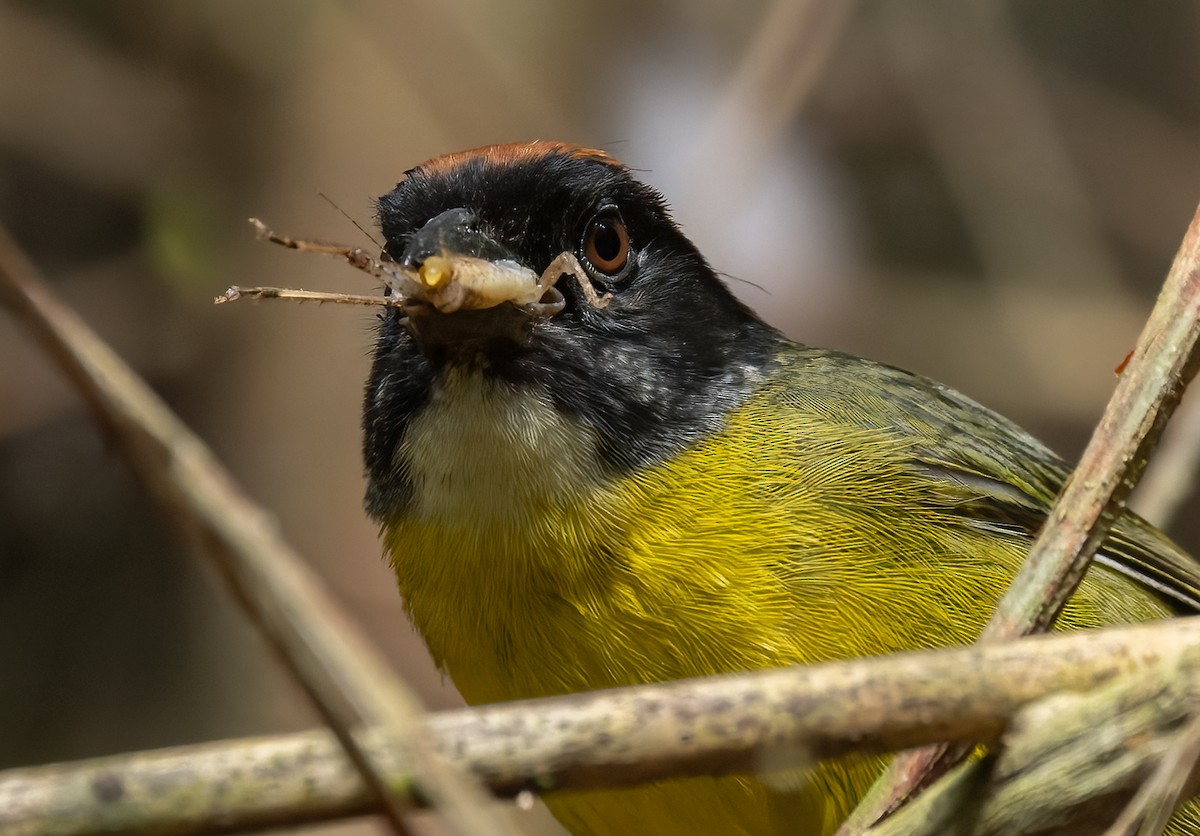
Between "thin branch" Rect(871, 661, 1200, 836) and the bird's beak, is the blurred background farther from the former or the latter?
"thin branch" Rect(871, 661, 1200, 836)

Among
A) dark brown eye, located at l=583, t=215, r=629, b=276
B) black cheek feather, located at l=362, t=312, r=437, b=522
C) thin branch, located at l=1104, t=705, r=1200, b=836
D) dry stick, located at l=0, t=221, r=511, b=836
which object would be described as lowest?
black cheek feather, located at l=362, t=312, r=437, b=522

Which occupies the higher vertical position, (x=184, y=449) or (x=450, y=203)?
(x=450, y=203)

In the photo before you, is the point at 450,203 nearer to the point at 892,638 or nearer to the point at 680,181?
the point at 892,638

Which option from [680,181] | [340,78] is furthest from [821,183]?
[680,181]

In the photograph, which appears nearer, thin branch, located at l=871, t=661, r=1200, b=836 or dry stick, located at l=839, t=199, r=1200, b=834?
thin branch, located at l=871, t=661, r=1200, b=836

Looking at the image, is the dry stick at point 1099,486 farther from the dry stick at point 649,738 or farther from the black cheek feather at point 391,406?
the black cheek feather at point 391,406

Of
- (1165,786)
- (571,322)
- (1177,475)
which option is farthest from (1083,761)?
(1177,475)

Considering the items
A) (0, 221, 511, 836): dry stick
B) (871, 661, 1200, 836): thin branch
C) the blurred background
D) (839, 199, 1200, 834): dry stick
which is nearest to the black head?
(839, 199, 1200, 834): dry stick
